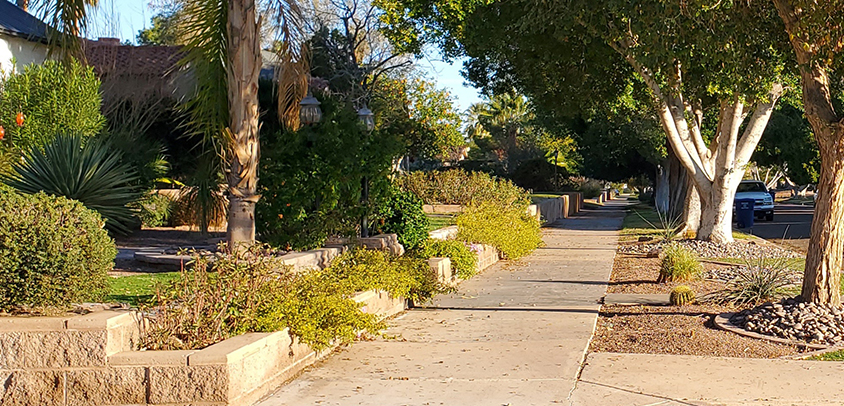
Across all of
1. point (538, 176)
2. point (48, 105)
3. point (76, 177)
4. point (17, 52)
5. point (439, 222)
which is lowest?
point (439, 222)

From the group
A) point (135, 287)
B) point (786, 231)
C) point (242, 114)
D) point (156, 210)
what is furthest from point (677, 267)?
point (786, 231)

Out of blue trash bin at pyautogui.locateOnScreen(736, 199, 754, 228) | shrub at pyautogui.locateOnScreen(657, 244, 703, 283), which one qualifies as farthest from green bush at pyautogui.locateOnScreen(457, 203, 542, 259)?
blue trash bin at pyautogui.locateOnScreen(736, 199, 754, 228)

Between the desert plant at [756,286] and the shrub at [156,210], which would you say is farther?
the shrub at [156,210]

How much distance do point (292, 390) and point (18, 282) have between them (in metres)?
2.17

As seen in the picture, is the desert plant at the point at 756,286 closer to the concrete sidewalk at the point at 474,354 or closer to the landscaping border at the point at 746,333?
the landscaping border at the point at 746,333

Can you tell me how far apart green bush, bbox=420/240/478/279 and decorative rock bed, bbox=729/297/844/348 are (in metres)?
5.16

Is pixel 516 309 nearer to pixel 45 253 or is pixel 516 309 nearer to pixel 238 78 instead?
pixel 238 78

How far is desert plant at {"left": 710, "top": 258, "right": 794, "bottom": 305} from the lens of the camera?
36.3 feet

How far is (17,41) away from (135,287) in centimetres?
1990

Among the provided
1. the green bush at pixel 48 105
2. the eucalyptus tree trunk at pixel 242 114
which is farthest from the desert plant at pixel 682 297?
the green bush at pixel 48 105

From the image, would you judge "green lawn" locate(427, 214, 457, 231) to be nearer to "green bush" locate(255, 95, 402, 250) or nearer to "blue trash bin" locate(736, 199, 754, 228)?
"green bush" locate(255, 95, 402, 250)

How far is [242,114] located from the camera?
10438 mm

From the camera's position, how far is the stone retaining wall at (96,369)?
6.51m

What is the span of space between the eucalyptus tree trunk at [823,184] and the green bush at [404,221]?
20.0 ft
